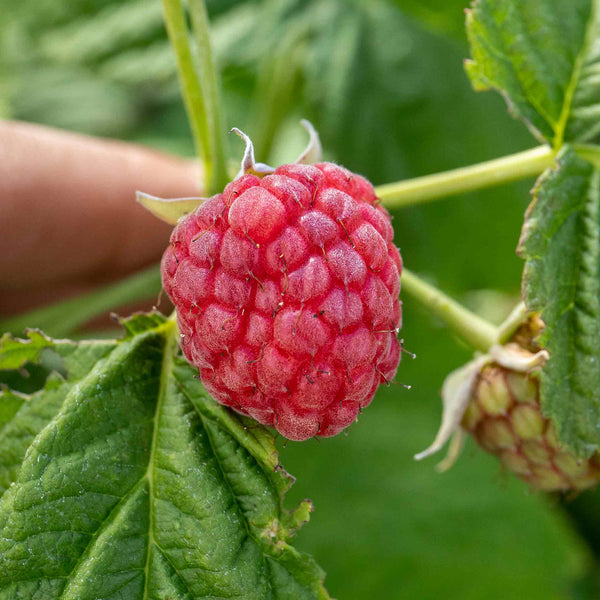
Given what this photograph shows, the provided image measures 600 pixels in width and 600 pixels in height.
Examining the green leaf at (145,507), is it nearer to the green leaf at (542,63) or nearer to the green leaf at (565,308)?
the green leaf at (565,308)

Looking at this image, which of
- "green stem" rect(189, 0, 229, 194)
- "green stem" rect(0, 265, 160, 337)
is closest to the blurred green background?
"green stem" rect(0, 265, 160, 337)

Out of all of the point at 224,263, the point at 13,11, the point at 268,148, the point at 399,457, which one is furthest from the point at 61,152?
the point at 399,457

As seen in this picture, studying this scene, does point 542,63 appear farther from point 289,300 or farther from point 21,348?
point 21,348

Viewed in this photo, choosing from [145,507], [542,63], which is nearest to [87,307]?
[145,507]

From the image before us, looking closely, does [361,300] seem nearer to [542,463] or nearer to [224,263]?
[224,263]

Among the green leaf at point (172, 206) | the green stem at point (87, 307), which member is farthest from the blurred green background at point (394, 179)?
the green leaf at point (172, 206)

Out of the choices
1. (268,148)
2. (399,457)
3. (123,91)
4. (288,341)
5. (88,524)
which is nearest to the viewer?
(288,341)
